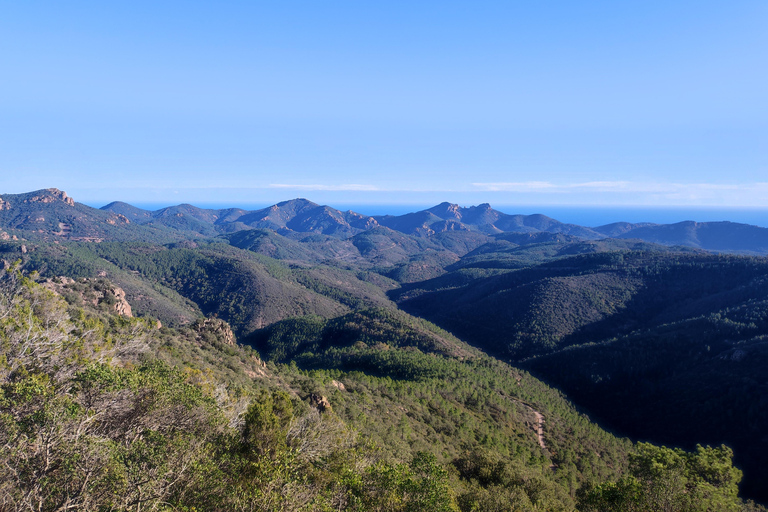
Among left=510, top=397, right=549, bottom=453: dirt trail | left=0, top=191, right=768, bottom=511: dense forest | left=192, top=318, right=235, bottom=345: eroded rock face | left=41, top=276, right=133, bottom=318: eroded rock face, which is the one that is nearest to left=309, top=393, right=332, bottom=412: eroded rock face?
left=0, top=191, right=768, bottom=511: dense forest

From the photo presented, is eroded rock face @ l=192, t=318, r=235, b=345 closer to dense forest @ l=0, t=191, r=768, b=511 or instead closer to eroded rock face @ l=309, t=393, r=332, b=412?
dense forest @ l=0, t=191, r=768, b=511

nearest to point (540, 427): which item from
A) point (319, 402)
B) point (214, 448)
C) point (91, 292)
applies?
point (319, 402)

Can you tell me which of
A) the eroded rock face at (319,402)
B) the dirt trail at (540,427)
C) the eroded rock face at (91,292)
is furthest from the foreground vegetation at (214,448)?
the eroded rock face at (91,292)

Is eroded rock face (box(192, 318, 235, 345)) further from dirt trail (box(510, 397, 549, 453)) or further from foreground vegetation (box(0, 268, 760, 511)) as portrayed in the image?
dirt trail (box(510, 397, 549, 453))

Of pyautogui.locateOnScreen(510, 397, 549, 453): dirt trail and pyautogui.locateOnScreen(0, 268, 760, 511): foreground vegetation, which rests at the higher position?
pyautogui.locateOnScreen(0, 268, 760, 511): foreground vegetation

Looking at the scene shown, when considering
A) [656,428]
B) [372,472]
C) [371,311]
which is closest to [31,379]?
[372,472]

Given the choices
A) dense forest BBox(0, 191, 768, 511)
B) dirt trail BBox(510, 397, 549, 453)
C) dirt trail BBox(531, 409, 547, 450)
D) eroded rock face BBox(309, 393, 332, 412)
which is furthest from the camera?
dirt trail BBox(510, 397, 549, 453)

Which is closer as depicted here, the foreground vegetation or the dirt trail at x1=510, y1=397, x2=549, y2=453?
the foreground vegetation

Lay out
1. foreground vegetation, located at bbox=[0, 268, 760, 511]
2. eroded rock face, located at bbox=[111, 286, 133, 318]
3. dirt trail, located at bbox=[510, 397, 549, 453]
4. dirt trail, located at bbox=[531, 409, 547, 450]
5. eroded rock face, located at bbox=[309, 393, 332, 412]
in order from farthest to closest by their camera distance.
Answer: eroded rock face, located at bbox=[111, 286, 133, 318]
dirt trail, located at bbox=[510, 397, 549, 453]
dirt trail, located at bbox=[531, 409, 547, 450]
eroded rock face, located at bbox=[309, 393, 332, 412]
foreground vegetation, located at bbox=[0, 268, 760, 511]
